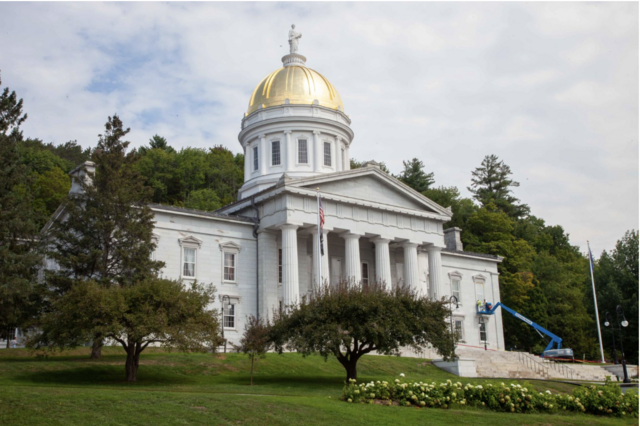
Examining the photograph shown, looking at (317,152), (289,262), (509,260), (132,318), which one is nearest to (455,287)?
(317,152)

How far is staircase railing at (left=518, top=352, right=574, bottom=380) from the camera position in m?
45.5

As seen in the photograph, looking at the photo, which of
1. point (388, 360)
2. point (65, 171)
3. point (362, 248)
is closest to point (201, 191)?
point (65, 171)

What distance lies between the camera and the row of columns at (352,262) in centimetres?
4553

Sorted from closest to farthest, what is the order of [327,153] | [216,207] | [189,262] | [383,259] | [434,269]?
[189,262]
[383,259]
[434,269]
[327,153]
[216,207]

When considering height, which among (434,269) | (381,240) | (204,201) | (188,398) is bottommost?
(188,398)

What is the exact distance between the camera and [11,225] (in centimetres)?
2873

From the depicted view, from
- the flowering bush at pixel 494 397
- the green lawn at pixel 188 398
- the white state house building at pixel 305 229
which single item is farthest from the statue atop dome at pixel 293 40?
the flowering bush at pixel 494 397

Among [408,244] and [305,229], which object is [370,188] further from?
[305,229]

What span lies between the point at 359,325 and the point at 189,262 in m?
19.2

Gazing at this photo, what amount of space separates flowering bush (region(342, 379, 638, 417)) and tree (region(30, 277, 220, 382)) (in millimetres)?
8004

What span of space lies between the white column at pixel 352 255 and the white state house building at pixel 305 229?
8 centimetres

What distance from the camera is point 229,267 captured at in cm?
4756

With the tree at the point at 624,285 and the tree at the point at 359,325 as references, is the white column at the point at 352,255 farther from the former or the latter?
the tree at the point at 624,285

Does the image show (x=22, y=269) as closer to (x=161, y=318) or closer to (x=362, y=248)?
(x=161, y=318)
